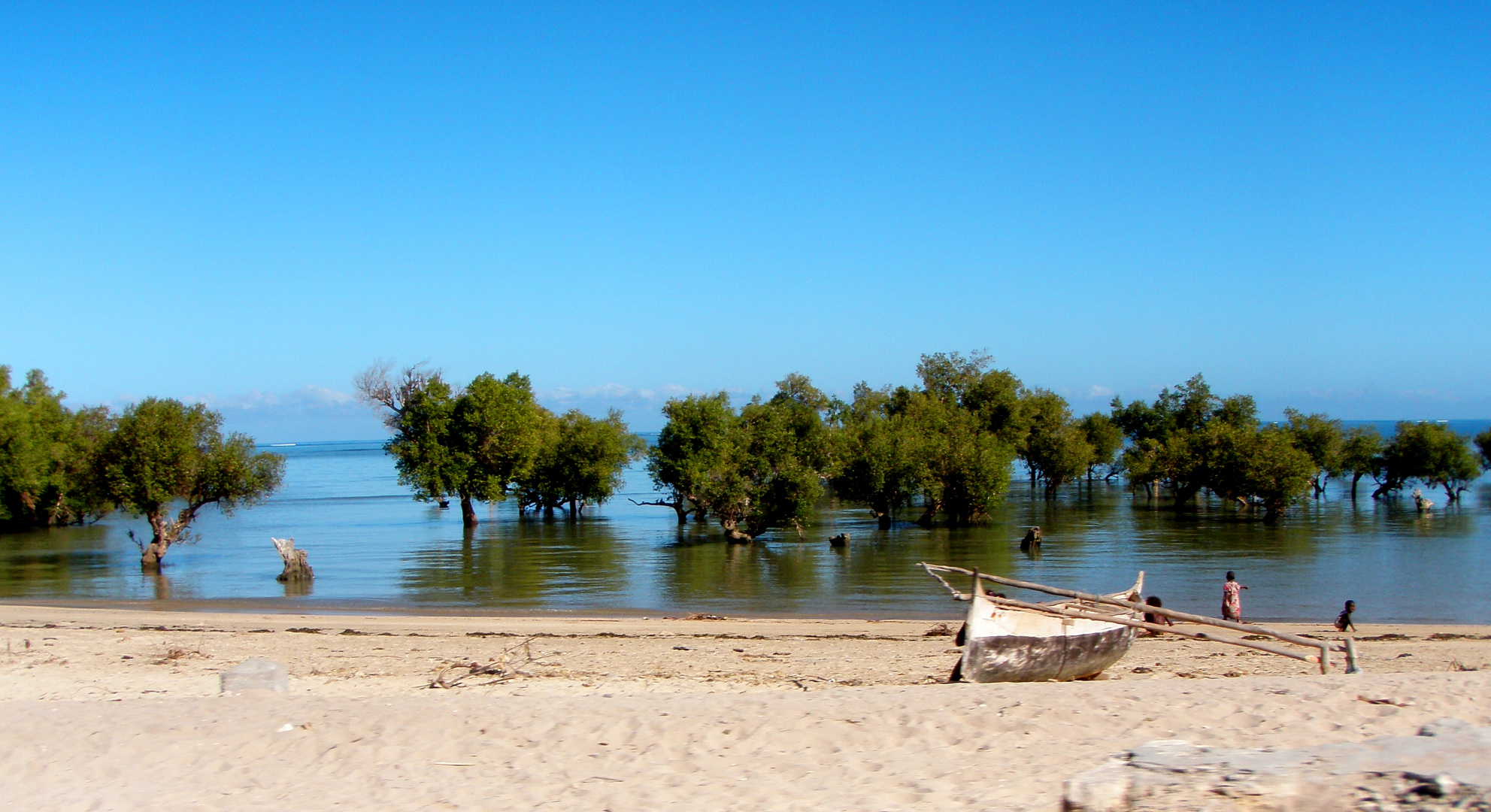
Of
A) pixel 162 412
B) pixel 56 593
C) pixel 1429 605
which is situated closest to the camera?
pixel 1429 605

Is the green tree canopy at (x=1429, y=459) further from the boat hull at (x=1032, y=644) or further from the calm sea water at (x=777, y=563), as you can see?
the boat hull at (x=1032, y=644)

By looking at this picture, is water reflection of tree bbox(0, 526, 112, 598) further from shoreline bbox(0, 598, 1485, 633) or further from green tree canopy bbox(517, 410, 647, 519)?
green tree canopy bbox(517, 410, 647, 519)

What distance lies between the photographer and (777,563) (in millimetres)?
41375

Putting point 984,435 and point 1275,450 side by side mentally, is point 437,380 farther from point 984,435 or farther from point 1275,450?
point 1275,450

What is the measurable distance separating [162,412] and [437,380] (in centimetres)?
2074

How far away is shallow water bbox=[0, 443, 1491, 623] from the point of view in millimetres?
31094

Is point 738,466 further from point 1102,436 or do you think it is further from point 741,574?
point 1102,436

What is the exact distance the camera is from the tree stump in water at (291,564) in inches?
1433

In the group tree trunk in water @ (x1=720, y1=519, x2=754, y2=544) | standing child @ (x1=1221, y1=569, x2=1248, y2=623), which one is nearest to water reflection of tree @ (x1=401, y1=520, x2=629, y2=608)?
tree trunk in water @ (x1=720, y1=519, x2=754, y2=544)

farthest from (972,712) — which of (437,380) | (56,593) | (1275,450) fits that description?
(1275,450)

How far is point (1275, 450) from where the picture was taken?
60.5m

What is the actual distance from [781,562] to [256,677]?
96.1 feet

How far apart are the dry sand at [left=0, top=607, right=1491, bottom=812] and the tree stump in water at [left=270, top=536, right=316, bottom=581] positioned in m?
19.7

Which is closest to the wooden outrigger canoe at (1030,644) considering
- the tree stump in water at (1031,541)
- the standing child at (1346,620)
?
the standing child at (1346,620)
